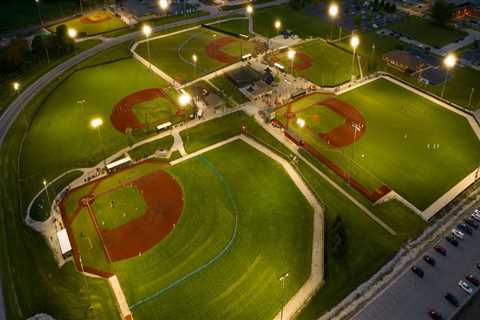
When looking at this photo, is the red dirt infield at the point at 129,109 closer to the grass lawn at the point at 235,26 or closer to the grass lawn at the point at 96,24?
the grass lawn at the point at 235,26

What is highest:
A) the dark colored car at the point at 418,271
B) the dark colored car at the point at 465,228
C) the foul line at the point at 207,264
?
the foul line at the point at 207,264

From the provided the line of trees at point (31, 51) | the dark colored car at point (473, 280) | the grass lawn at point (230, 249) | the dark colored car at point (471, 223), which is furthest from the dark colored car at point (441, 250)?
the line of trees at point (31, 51)

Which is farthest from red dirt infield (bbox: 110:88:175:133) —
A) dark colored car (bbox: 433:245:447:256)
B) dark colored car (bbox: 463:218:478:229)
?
dark colored car (bbox: 463:218:478:229)

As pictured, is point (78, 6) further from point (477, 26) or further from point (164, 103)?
point (477, 26)

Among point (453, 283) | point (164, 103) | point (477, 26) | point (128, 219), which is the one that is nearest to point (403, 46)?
point (477, 26)

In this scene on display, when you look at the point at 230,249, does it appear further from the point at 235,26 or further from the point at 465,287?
the point at 235,26

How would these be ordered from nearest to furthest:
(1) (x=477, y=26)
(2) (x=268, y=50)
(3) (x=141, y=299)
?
(3) (x=141, y=299), (2) (x=268, y=50), (1) (x=477, y=26)
